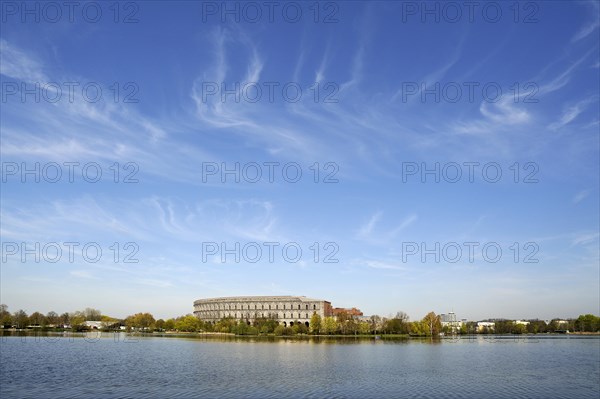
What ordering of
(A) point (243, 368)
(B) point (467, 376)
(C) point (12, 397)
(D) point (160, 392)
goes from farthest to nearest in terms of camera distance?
Result: (A) point (243, 368), (B) point (467, 376), (D) point (160, 392), (C) point (12, 397)

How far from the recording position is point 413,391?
162 feet

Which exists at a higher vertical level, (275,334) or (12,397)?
(12,397)

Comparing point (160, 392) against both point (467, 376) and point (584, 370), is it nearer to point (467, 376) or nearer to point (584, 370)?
point (467, 376)

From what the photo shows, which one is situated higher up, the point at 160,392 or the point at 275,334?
the point at 160,392

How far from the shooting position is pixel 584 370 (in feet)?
233

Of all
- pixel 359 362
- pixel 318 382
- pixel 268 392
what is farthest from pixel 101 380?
pixel 359 362

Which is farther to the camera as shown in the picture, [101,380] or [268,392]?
[101,380]

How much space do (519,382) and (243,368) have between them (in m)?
33.0

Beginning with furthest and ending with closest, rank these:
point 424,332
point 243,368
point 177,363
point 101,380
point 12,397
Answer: point 424,332 → point 177,363 → point 243,368 → point 101,380 → point 12,397

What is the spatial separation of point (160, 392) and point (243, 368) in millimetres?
21450

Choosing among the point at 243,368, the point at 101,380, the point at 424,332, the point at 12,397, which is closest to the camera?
the point at 12,397

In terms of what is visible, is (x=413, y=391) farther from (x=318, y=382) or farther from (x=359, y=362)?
(x=359, y=362)

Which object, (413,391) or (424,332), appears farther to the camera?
(424,332)

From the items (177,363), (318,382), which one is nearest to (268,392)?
(318,382)
